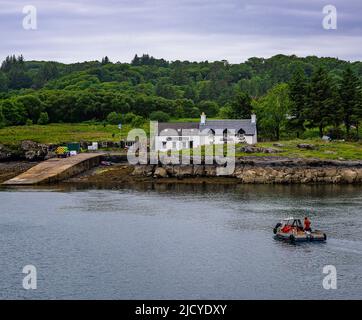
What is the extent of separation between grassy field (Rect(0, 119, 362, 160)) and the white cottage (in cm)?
843

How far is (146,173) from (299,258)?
186ft

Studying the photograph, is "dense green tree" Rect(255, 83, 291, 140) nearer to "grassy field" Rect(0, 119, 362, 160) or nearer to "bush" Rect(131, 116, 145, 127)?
"grassy field" Rect(0, 119, 362, 160)

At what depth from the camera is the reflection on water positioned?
180 feet

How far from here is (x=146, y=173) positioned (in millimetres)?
117312

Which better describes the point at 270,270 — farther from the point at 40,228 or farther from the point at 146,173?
the point at 146,173

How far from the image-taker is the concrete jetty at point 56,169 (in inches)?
4507

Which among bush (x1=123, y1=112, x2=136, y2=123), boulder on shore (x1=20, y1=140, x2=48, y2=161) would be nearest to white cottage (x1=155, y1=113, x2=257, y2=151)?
boulder on shore (x1=20, y1=140, x2=48, y2=161)

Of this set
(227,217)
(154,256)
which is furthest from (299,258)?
(227,217)

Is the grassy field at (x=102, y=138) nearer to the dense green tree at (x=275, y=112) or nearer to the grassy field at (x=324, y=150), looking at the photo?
the grassy field at (x=324, y=150)

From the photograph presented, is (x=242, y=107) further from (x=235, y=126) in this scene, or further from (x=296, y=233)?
(x=296, y=233)

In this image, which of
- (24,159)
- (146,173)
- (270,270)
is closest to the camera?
(270,270)

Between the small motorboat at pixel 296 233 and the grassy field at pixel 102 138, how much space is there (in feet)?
150

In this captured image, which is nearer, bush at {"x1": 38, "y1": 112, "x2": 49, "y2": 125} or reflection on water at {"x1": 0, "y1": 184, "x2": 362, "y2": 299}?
reflection on water at {"x1": 0, "y1": 184, "x2": 362, "y2": 299}

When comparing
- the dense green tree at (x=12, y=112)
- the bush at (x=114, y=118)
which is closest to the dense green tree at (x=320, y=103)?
the bush at (x=114, y=118)
